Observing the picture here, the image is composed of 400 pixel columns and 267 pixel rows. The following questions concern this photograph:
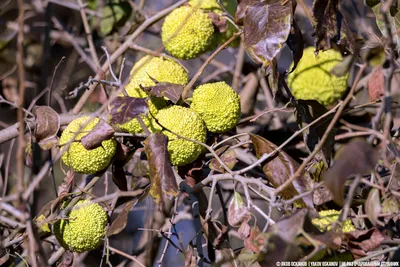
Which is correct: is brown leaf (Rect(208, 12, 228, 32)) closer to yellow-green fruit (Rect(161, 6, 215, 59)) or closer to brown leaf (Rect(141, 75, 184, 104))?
yellow-green fruit (Rect(161, 6, 215, 59))

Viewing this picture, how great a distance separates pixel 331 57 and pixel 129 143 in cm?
57

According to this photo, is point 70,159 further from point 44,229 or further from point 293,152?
point 293,152

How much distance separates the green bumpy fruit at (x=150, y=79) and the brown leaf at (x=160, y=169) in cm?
11

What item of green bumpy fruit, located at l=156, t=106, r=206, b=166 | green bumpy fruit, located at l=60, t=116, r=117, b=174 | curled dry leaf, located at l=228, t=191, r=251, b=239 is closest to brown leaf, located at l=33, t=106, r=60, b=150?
green bumpy fruit, located at l=60, t=116, r=117, b=174

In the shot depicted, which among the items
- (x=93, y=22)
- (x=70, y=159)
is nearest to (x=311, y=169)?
(x=70, y=159)

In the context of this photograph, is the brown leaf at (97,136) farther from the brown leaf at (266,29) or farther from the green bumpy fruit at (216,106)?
the brown leaf at (266,29)

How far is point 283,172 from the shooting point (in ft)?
3.75

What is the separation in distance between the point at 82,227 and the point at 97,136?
0.20 meters

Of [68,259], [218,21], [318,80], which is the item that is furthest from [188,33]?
[68,259]

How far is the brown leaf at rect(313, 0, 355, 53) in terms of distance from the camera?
107 cm

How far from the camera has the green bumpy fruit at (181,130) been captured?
1118 mm

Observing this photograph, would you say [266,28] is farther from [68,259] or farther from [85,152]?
[68,259]

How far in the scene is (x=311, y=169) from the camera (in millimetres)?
1232

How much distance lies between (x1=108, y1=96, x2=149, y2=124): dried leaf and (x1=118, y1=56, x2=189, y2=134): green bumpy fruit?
0.19ft
